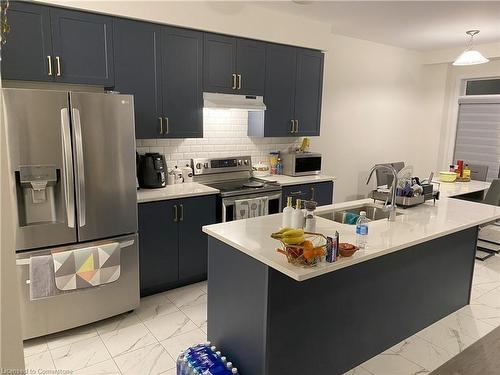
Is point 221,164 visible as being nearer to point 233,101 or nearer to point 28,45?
point 233,101

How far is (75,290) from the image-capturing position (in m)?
2.70

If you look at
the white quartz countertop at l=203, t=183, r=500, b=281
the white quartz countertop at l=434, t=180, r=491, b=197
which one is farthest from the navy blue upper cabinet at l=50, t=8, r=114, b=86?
the white quartz countertop at l=434, t=180, r=491, b=197

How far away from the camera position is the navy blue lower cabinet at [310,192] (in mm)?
4172

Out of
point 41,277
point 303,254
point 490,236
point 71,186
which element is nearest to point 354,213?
point 303,254

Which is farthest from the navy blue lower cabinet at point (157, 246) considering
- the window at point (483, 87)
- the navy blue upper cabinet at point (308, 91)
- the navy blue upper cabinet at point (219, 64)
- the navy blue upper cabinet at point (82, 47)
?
the window at point (483, 87)

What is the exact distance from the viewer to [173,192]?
3434 millimetres

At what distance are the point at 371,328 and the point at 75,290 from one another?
2097 millimetres

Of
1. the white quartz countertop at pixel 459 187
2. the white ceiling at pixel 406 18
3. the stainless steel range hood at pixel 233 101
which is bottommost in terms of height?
the white quartz countertop at pixel 459 187

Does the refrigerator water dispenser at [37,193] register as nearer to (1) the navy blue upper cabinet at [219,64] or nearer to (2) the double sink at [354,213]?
(1) the navy blue upper cabinet at [219,64]

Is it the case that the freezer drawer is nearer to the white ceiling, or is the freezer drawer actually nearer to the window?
the white ceiling

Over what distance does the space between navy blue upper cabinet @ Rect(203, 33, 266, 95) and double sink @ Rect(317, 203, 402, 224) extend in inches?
69.8

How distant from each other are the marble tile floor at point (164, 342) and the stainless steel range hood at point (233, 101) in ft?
6.07

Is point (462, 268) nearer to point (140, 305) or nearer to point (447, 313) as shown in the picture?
point (447, 313)

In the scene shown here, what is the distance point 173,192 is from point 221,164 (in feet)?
2.96
